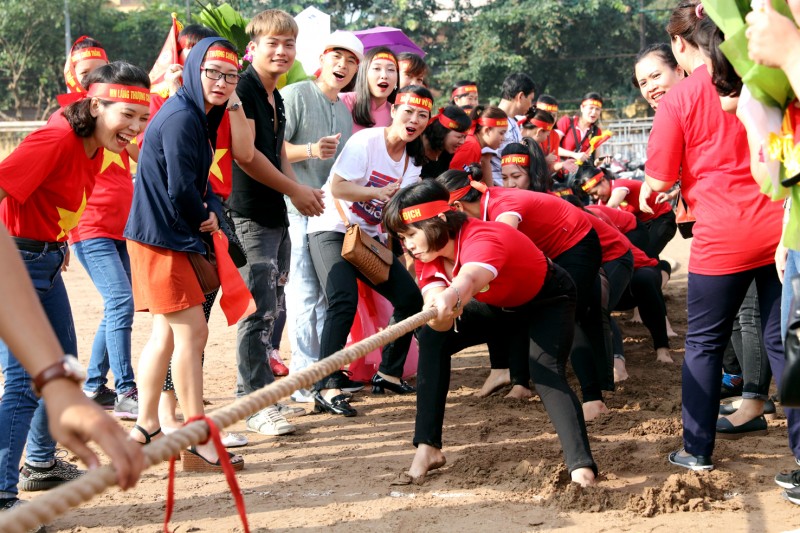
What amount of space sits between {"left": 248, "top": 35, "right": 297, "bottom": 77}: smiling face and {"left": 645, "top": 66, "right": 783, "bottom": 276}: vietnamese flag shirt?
7.03 ft

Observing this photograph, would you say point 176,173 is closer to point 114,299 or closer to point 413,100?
point 114,299

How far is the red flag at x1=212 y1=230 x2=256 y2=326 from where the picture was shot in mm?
4445

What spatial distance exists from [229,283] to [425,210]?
41.8 inches

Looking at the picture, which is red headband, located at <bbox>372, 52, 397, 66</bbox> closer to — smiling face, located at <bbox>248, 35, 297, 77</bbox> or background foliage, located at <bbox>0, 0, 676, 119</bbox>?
smiling face, located at <bbox>248, 35, 297, 77</bbox>

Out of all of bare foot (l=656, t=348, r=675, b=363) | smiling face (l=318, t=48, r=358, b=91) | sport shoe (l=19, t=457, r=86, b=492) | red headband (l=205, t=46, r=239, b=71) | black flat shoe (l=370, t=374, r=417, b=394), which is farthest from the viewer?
Result: bare foot (l=656, t=348, r=675, b=363)

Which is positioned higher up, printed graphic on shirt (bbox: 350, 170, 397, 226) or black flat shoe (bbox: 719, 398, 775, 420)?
printed graphic on shirt (bbox: 350, 170, 397, 226)

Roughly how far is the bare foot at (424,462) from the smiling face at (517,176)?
2.61 metres

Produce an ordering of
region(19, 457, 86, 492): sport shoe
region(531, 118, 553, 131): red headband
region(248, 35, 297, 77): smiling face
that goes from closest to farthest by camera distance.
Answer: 1. region(19, 457, 86, 492): sport shoe
2. region(248, 35, 297, 77): smiling face
3. region(531, 118, 553, 131): red headband

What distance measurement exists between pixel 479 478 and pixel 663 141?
182cm

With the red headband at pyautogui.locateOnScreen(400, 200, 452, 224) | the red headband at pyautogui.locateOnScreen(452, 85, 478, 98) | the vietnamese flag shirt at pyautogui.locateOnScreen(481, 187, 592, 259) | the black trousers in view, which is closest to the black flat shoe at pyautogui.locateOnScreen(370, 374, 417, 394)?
the black trousers

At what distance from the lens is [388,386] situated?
6160 mm

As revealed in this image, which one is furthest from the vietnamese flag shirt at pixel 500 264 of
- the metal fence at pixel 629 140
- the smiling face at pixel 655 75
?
the metal fence at pixel 629 140

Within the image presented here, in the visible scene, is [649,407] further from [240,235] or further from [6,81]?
[6,81]

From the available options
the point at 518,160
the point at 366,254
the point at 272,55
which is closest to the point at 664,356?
the point at 518,160
